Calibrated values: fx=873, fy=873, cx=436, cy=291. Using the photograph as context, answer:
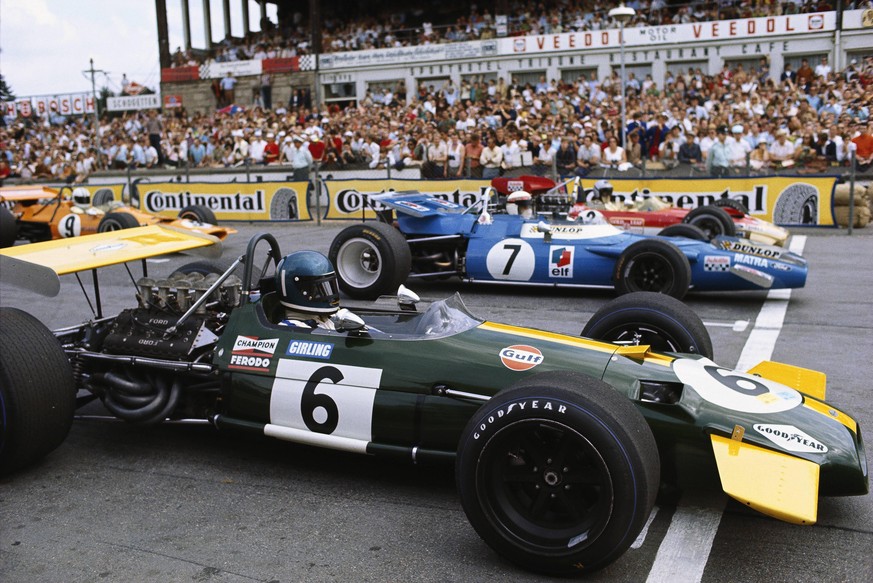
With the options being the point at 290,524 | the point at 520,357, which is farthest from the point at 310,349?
the point at 520,357

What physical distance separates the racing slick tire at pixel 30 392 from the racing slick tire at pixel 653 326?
9.91ft

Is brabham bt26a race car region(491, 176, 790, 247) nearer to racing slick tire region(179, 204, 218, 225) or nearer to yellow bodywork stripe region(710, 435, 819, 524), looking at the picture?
racing slick tire region(179, 204, 218, 225)

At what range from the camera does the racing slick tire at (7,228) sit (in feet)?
46.7

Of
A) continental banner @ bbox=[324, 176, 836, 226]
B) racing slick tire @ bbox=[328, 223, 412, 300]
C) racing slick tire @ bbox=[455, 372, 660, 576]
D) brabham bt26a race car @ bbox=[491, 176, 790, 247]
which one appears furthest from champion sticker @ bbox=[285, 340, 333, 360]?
continental banner @ bbox=[324, 176, 836, 226]

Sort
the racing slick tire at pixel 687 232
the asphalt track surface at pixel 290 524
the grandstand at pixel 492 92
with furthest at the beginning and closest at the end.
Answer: the grandstand at pixel 492 92 → the racing slick tire at pixel 687 232 → the asphalt track surface at pixel 290 524

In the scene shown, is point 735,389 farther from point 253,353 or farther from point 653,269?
point 653,269

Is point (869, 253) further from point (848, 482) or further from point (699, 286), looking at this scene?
point (848, 482)

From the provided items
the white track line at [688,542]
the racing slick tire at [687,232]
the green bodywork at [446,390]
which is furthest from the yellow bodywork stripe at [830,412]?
the racing slick tire at [687,232]

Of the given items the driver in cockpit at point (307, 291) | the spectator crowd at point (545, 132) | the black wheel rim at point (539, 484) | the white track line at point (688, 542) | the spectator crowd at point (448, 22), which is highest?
the spectator crowd at point (448, 22)

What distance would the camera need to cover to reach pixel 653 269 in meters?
9.36

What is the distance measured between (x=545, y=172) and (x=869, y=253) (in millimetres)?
6430

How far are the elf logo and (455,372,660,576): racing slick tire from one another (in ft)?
20.2

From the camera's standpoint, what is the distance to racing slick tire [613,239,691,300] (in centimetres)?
904

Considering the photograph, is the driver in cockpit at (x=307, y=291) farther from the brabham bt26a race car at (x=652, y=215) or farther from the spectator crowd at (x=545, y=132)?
the spectator crowd at (x=545, y=132)
